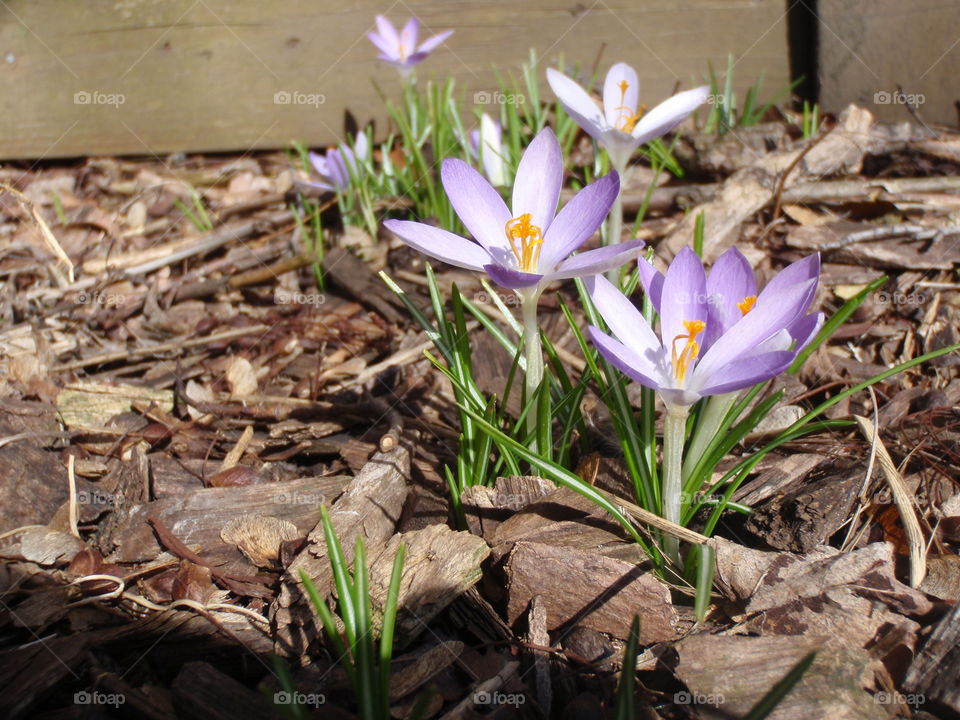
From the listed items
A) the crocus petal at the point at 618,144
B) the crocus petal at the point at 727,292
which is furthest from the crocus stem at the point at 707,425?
the crocus petal at the point at 618,144

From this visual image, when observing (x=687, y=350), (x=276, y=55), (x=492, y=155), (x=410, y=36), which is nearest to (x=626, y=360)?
(x=687, y=350)

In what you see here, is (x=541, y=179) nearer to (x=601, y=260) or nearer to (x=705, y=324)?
(x=601, y=260)

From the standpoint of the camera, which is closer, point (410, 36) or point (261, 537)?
point (261, 537)

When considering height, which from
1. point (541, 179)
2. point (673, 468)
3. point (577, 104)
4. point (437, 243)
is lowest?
point (673, 468)

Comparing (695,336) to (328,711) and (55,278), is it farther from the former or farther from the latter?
(55,278)

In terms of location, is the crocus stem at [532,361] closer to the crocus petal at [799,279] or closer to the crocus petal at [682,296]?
the crocus petal at [682,296]

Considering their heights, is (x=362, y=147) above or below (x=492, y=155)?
above

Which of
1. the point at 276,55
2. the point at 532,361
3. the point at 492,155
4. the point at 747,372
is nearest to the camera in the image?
the point at 747,372

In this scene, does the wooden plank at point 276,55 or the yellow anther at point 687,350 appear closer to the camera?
the yellow anther at point 687,350
